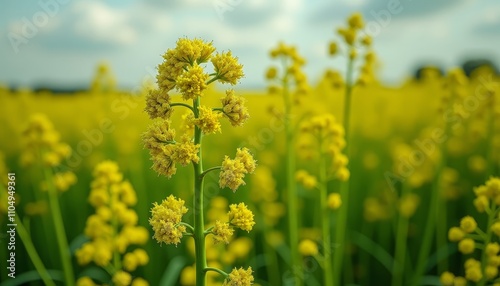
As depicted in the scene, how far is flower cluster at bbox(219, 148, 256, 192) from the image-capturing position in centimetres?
179

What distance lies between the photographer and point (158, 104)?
1819 millimetres

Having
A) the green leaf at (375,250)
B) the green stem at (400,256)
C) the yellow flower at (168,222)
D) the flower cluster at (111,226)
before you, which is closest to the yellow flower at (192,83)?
the yellow flower at (168,222)

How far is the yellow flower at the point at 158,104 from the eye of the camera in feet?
5.93

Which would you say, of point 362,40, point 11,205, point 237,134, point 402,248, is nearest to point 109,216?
point 11,205

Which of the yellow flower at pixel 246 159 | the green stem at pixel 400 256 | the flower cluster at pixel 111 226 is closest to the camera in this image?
the yellow flower at pixel 246 159

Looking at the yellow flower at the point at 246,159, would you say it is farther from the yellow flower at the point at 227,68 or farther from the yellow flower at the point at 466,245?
the yellow flower at the point at 466,245

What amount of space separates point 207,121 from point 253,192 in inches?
155

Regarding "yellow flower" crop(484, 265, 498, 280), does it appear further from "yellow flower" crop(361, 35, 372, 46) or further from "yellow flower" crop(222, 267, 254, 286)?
"yellow flower" crop(361, 35, 372, 46)

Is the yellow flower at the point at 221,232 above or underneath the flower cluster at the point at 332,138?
underneath

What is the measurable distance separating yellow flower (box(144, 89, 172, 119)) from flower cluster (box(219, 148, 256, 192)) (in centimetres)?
26

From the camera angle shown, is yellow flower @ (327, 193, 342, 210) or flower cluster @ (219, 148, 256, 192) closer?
flower cluster @ (219, 148, 256, 192)

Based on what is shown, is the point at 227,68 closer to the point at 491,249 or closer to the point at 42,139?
the point at 491,249

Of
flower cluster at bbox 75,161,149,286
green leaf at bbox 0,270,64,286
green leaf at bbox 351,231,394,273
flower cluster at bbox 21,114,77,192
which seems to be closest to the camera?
flower cluster at bbox 75,161,149,286

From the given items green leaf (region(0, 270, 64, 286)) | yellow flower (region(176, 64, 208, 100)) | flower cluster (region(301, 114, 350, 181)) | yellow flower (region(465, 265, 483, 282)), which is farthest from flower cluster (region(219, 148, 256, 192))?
green leaf (region(0, 270, 64, 286))
